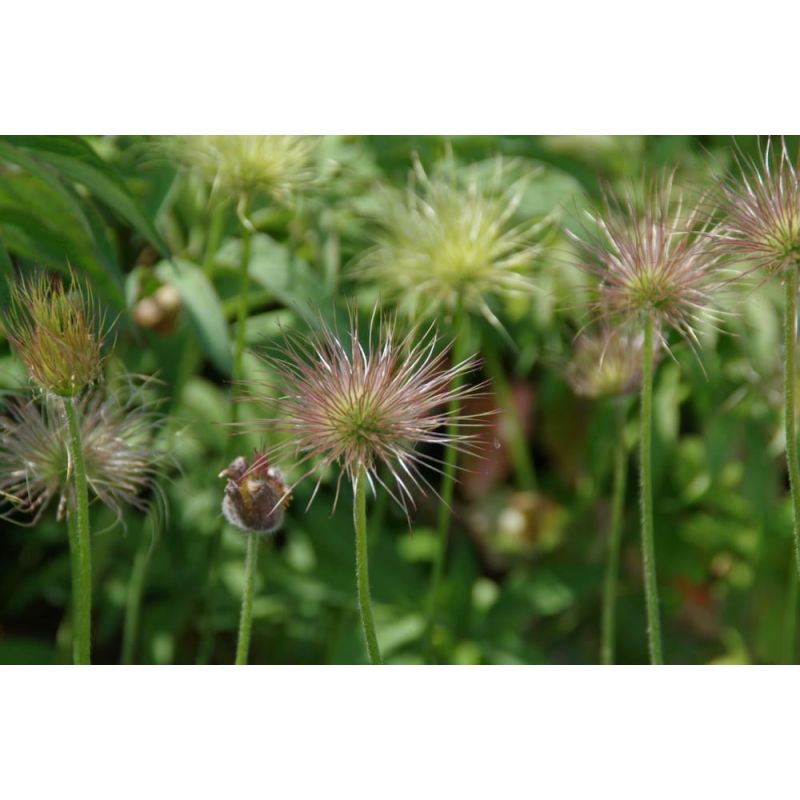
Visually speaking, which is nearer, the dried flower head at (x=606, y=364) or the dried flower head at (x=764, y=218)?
the dried flower head at (x=764, y=218)

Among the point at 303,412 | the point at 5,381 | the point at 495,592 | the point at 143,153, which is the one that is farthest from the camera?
the point at 495,592

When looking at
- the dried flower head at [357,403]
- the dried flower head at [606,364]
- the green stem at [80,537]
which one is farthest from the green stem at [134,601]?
the dried flower head at [606,364]

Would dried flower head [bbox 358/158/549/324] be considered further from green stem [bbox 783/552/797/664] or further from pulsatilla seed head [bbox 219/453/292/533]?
green stem [bbox 783/552/797/664]

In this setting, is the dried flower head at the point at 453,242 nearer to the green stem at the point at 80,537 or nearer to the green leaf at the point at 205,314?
the green leaf at the point at 205,314
